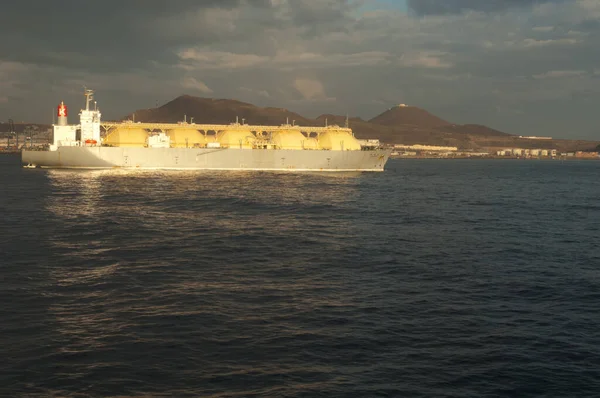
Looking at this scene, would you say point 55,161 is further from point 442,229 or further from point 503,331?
point 503,331

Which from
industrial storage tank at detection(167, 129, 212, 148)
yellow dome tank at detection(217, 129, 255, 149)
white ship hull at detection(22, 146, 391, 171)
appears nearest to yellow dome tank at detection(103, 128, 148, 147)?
white ship hull at detection(22, 146, 391, 171)

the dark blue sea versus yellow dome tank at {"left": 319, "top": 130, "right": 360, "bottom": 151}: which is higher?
yellow dome tank at {"left": 319, "top": 130, "right": 360, "bottom": 151}

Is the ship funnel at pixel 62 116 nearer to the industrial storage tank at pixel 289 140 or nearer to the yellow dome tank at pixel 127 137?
the yellow dome tank at pixel 127 137

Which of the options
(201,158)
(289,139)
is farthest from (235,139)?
(289,139)

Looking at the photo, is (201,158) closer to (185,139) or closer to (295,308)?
(185,139)

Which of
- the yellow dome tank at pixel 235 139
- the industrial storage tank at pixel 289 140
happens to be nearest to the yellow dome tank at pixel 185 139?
the yellow dome tank at pixel 235 139

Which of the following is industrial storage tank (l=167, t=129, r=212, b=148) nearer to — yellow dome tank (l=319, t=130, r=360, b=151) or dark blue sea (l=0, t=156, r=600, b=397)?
yellow dome tank (l=319, t=130, r=360, b=151)
